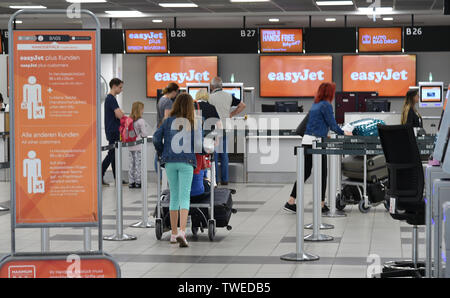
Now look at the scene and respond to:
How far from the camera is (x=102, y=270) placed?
13.4ft

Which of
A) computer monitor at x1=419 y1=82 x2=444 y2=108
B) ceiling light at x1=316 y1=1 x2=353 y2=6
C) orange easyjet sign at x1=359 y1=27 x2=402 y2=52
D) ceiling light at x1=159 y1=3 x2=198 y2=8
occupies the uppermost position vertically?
ceiling light at x1=159 y1=3 x2=198 y2=8

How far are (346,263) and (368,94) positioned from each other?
917cm

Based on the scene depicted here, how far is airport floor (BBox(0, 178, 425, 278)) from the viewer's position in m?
6.14

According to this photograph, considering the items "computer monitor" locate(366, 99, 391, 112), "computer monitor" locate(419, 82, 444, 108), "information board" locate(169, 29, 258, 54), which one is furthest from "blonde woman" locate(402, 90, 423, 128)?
"information board" locate(169, 29, 258, 54)

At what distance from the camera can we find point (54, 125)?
416cm

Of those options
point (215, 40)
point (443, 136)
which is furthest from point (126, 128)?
point (443, 136)

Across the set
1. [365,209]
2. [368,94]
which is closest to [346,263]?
[365,209]

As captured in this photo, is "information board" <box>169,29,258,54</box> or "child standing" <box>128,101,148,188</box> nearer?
"child standing" <box>128,101,148,188</box>

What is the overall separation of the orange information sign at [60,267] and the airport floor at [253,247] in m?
1.84

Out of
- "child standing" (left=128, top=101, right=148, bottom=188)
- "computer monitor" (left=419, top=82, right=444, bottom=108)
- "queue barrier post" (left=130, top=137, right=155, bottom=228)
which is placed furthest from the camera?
"computer monitor" (left=419, top=82, right=444, bottom=108)

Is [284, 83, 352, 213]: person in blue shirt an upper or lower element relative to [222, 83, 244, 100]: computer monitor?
lower

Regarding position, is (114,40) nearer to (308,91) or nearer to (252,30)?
(252,30)

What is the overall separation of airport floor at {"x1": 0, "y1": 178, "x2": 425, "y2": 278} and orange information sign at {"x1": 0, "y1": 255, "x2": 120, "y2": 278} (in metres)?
1.84

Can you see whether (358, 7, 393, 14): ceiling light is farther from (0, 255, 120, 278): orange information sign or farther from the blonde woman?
(0, 255, 120, 278): orange information sign
